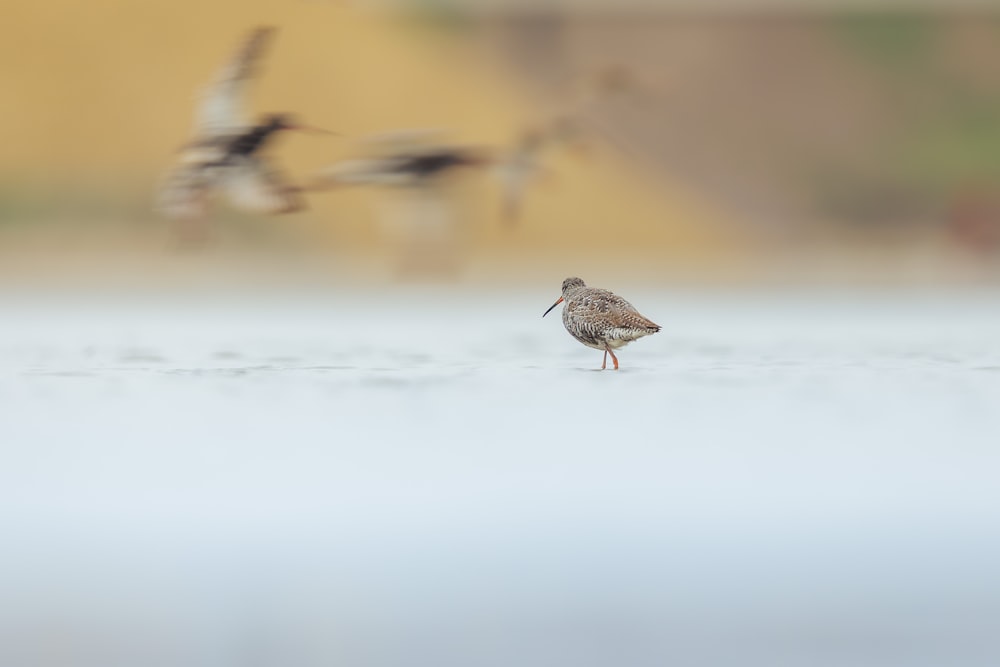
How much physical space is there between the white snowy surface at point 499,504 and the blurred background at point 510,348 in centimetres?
2

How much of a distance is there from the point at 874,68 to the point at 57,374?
13.1 m

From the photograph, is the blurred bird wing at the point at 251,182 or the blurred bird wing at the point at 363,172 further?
the blurred bird wing at the point at 363,172

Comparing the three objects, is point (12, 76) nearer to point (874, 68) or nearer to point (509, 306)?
point (509, 306)

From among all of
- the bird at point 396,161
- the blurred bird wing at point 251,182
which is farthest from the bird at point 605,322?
the bird at point 396,161

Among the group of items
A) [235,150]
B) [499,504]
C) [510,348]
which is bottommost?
[499,504]

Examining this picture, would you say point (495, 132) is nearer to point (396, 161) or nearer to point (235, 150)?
point (396, 161)

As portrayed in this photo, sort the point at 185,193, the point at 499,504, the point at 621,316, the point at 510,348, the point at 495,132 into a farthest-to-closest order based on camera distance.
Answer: the point at 495,132
the point at 185,193
the point at 510,348
the point at 621,316
the point at 499,504

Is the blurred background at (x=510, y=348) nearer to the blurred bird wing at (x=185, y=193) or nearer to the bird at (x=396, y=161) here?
the bird at (x=396, y=161)

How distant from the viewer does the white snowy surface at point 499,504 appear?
9.73ft

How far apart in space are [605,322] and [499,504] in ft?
7.08

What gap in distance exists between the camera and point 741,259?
15.6 metres

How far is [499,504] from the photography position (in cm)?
409

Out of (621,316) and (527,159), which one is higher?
(527,159)

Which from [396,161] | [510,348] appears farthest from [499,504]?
[396,161]
